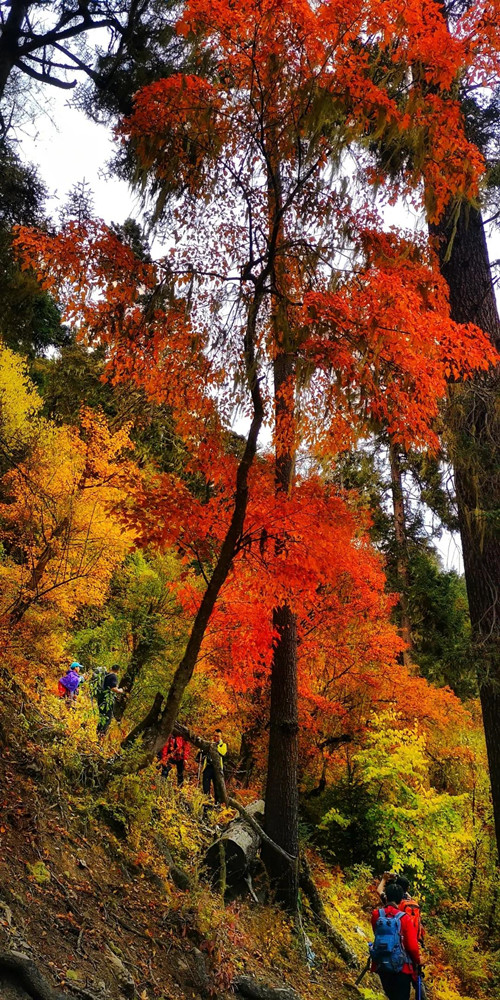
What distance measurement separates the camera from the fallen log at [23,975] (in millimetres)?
3605

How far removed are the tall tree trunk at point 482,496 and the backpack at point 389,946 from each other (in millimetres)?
1513

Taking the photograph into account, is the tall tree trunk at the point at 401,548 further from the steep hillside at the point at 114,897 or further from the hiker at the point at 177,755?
the steep hillside at the point at 114,897

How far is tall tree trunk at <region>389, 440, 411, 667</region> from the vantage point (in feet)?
56.1

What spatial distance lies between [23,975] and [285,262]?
21.6ft

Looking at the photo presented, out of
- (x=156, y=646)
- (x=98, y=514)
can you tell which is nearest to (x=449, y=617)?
(x=156, y=646)

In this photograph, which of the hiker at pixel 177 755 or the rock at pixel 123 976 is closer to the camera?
the rock at pixel 123 976

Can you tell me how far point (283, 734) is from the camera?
948cm

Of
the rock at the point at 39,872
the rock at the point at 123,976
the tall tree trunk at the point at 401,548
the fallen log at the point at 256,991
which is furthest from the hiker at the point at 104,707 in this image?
the tall tree trunk at the point at 401,548

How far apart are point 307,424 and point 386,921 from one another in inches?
223

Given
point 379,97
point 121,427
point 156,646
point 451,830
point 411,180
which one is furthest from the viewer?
point 121,427

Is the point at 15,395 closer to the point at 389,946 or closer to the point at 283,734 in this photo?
the point at 283,734

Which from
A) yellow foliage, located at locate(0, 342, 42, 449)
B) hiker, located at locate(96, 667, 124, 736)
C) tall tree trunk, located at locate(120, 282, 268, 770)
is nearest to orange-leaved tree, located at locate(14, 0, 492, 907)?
tall tree trunk, located at locate(120, 282, 268, 770)

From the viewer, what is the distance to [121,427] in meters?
21.4

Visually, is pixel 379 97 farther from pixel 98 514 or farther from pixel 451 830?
pixel 98 514
